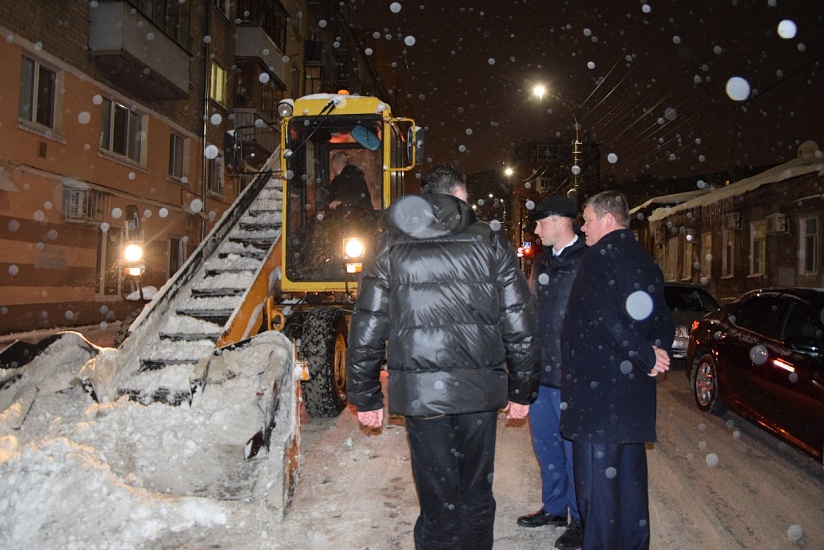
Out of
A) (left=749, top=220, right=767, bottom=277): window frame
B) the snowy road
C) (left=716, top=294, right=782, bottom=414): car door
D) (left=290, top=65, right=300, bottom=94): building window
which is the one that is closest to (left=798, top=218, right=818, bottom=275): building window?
A: (left=749, top=220, right=767, bottom=277): window frame

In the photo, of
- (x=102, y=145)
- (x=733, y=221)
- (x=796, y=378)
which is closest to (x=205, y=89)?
(x=102, y=145)

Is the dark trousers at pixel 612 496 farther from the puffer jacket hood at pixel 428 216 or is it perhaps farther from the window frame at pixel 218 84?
the window frame at pixel 218 84

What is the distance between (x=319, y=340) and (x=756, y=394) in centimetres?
437

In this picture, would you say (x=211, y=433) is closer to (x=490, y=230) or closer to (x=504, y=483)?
(x=504, y=483)

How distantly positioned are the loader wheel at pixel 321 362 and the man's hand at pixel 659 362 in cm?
412

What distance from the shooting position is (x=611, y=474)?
132 inches

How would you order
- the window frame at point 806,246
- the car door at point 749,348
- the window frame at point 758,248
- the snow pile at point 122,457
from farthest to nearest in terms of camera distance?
the window frame at point 758,248 → the window frame at point 806,246 → the car door at point 749,348 → the snow pile at point 122,457

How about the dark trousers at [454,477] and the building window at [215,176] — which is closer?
the dark trousers at [454,477]

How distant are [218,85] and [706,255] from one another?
19766mm

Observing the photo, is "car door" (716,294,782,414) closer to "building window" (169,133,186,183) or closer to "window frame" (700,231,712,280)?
"building window" (169,133,186,183)

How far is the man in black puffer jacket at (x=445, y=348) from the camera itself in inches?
123

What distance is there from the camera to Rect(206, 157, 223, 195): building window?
877 inches

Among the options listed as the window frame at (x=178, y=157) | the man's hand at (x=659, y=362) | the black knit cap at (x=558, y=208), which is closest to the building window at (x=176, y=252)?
the window frame at (x=178, y=157)

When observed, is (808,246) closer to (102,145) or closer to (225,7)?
(102,145)
